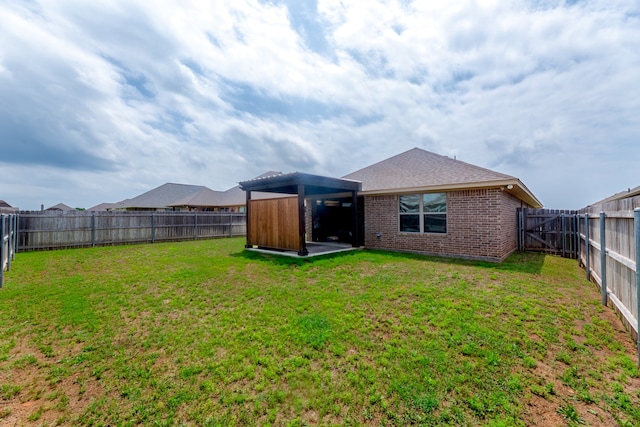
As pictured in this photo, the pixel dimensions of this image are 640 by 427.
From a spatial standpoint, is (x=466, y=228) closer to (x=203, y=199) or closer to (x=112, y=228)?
(x=112, y=228)

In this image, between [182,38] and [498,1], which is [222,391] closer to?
[182,38]

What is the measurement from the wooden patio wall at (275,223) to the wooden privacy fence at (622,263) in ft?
24.6

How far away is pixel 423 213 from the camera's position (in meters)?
9.85

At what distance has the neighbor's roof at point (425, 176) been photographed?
8570 millimetres

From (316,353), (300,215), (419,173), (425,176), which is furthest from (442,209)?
(316,353)

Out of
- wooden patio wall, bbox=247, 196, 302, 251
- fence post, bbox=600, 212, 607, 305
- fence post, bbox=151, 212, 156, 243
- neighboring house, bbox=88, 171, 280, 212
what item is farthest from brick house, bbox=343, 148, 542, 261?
neighboring house, bbox=88, 171, 280, 212

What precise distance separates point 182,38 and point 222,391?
31.2 ft

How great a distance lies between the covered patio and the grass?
142 inches

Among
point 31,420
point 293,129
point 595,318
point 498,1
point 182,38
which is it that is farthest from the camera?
point 293,129

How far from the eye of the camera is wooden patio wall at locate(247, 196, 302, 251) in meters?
9.61

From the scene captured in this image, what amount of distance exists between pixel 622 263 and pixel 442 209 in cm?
581

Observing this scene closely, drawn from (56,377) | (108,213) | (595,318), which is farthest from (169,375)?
(108,213)

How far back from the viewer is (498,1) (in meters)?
6.54

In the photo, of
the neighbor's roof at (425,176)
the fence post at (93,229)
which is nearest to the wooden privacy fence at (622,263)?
the neighbor's roof at (425,176)
